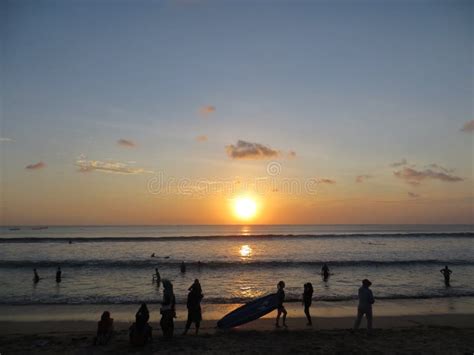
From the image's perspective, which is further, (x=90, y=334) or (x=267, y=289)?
(x=267, y=289)

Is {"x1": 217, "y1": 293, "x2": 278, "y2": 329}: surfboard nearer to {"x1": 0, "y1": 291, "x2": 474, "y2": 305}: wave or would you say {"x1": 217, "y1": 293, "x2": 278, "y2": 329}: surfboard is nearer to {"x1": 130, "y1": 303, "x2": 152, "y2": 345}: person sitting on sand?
{"x1": 130, "y1": 303, "x2": 152, "y2": 345}: person sitting on sand

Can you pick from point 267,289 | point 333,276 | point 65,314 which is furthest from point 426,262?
point 65,314

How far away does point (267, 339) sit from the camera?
1112 cm

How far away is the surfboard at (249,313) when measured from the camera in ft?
40.8

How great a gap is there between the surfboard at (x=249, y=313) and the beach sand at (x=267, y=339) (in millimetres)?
306

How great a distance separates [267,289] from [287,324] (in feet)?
31.9

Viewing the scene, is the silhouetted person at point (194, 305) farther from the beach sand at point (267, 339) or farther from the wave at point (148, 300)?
the wave at point (148, 300)

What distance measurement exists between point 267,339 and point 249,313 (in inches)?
60.0

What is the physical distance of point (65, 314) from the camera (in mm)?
15961

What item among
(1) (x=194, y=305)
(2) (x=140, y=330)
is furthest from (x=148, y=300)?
(2) (x=140, y=330)

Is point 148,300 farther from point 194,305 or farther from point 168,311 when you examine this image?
point 168,311

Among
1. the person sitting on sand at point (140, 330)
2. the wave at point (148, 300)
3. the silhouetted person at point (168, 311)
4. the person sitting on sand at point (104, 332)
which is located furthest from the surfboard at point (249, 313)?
the wave at point (148, 300)

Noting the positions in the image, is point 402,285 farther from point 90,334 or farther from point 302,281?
point 90,334

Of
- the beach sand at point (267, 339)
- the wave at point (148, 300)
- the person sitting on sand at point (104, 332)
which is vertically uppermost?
the person sitting on sand at point (104, 332)
